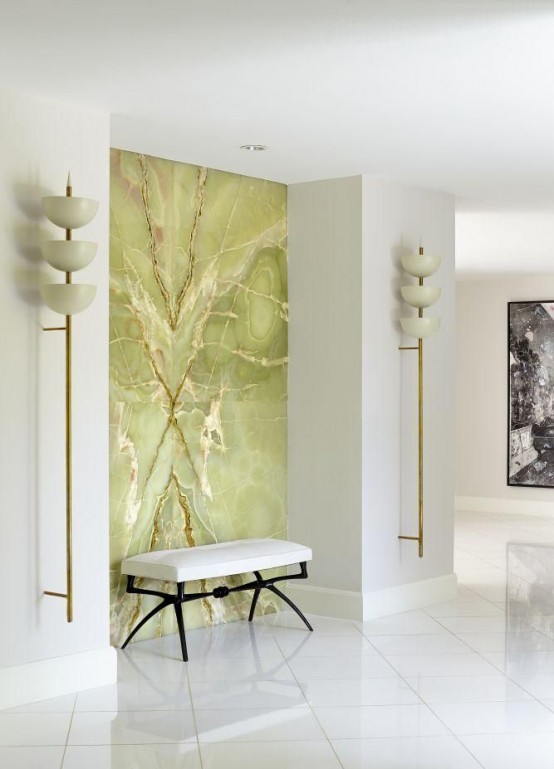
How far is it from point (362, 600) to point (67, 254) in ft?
9.26

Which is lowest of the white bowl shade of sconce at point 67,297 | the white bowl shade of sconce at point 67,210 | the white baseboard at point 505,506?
the white baseboard at point 505,506

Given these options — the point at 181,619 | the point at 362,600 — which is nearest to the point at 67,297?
the point at 181,619

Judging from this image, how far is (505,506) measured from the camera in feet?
36.9

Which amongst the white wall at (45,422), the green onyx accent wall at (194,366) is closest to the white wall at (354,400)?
the green onyx accent wall at (194,366)

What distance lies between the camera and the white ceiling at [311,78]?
11.5ft

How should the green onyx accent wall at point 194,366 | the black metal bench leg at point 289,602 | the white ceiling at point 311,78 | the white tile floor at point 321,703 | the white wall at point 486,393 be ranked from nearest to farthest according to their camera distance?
the white ceiling at point 311,78, the white tile floor at point 321,703, the green onyx accent wall at point 194,366, the black metal bench leg at point 289,602, the white wall at point 486,393

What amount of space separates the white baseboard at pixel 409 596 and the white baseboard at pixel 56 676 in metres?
1.85

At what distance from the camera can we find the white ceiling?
349 cm

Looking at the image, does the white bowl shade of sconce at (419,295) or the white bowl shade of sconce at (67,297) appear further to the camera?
the white bowl shade of sconce at (419,295)

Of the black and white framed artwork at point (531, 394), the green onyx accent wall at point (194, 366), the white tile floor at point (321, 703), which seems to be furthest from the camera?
the black and white framed artwork at point (531, 394)

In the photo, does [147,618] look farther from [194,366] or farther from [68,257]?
[68,257]

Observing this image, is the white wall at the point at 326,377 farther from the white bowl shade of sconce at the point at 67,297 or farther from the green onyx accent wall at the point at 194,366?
the white bowl shade of sconce at the point at 67,297

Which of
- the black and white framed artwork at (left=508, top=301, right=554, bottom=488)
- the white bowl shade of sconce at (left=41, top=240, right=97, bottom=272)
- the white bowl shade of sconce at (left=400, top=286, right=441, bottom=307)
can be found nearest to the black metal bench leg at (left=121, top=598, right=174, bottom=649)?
the white bowl shade of sconce at (left=41, top=240, right=97, bottom=272)

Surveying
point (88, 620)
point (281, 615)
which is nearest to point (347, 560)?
point (281, 615)
